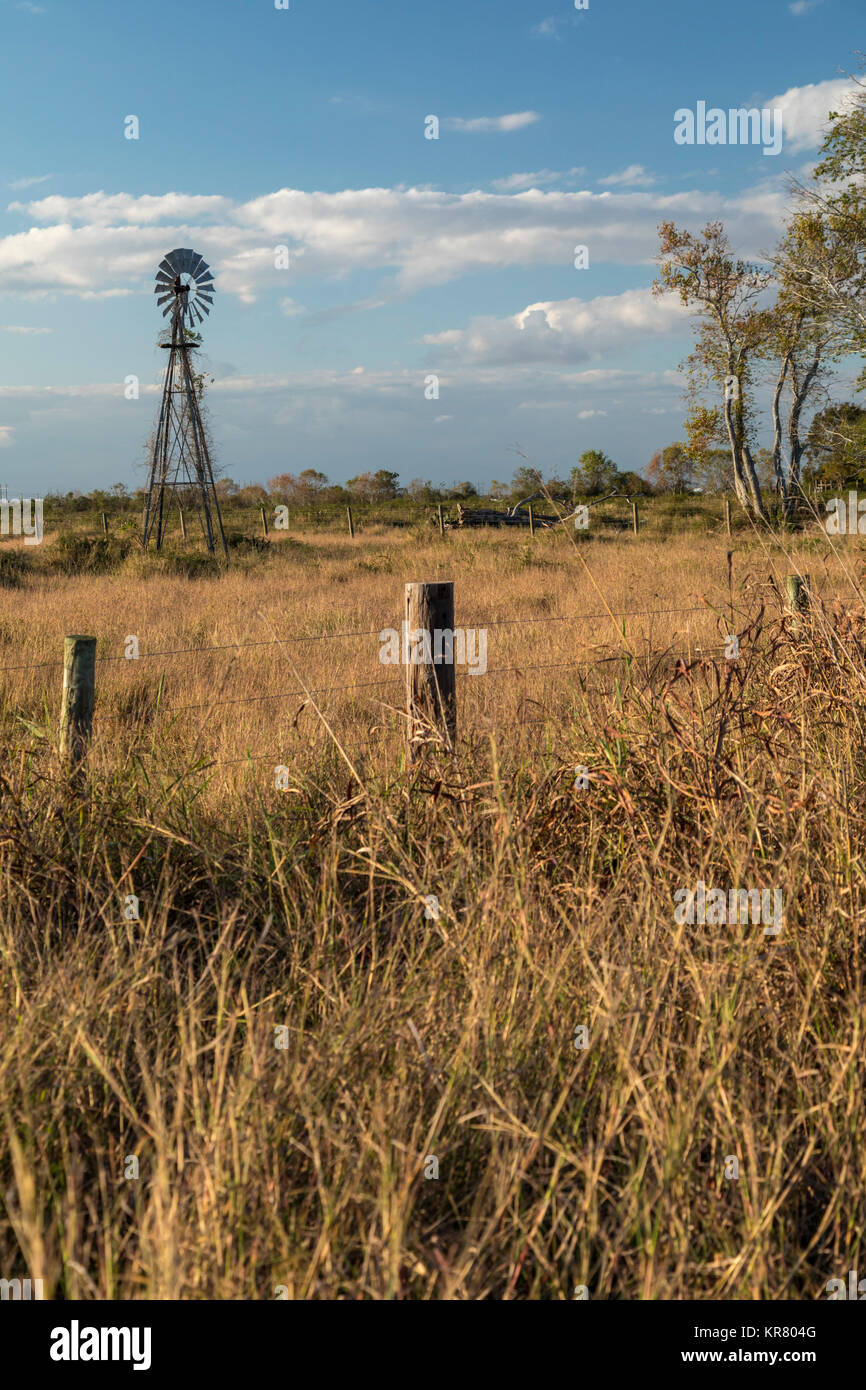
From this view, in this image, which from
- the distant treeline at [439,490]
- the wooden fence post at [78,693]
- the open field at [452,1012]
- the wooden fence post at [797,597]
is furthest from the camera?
the distant treeline at [439,490]

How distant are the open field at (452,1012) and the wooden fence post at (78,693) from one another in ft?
0.60

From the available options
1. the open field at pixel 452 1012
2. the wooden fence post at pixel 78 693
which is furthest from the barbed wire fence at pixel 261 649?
the open field at pixel 452 1012

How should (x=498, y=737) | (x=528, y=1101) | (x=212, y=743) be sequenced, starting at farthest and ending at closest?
(x=212, y=743)
(x=498, y=737)
(x=528, y=1101)

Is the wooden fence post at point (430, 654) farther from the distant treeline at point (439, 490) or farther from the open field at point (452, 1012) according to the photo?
the distant treeline at point (439, 490)

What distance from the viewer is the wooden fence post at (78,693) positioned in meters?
4.42

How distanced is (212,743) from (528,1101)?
3.60m

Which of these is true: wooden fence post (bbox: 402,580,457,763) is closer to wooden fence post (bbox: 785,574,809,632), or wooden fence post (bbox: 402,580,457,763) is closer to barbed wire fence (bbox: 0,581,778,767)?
barbed wire fence (bbox: 0,581,778,767)

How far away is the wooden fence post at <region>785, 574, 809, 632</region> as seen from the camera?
469 cm

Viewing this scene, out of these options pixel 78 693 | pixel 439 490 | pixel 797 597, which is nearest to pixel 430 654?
pixel 78 693

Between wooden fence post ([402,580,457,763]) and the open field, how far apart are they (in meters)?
0.22

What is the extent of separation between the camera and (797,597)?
21.1 ft

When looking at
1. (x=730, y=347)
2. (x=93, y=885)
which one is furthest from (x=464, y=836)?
(x=730, y=347)

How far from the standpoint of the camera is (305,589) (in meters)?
13.9
